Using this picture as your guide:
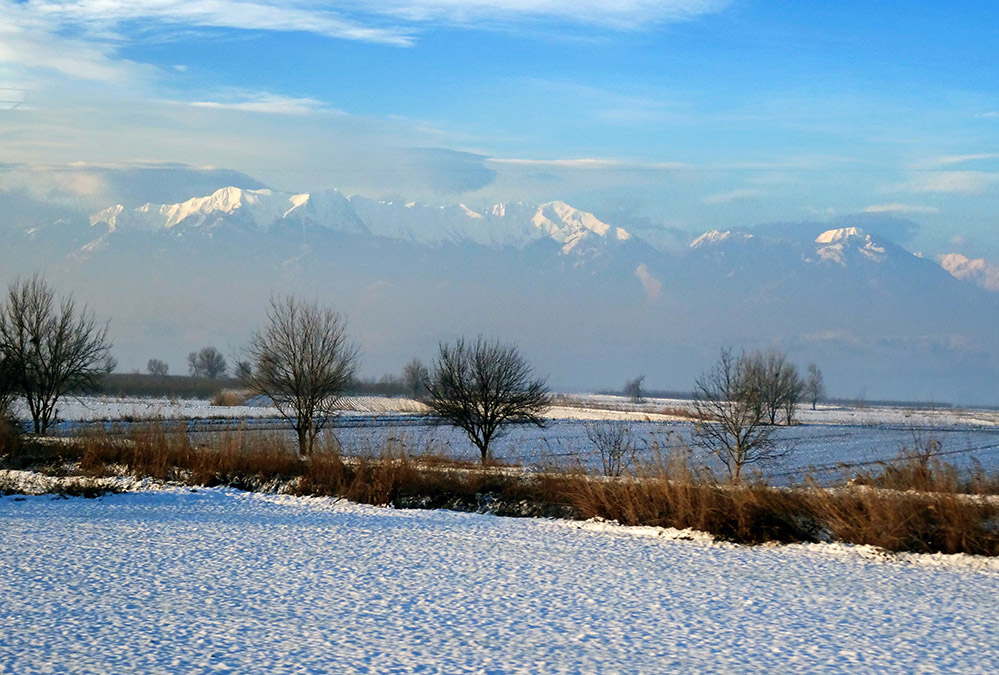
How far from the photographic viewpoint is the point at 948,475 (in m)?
13.6

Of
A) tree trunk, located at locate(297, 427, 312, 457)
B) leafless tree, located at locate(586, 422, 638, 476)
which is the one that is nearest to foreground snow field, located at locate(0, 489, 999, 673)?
leafless tree, located at locate(586, 422, 638, 476)

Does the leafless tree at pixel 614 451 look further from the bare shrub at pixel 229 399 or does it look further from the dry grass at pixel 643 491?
the bare shrub at pixel 229 399

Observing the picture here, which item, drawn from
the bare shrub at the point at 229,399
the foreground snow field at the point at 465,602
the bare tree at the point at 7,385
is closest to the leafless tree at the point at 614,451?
the foreground snow field at the point at 465,602

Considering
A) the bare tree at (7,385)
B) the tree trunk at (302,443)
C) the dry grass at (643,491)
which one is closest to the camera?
the dry grass at (643,491)

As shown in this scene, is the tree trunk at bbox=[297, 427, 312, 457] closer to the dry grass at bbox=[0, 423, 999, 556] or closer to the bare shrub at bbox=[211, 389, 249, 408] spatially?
the dry grass at bbox=[0, 423, 999, 556]

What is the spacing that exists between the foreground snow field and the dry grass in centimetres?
62

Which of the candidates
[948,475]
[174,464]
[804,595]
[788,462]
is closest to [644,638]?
[804,595]

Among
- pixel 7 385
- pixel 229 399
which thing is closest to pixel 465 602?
pixel 7 385

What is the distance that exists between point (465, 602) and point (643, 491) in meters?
6.23

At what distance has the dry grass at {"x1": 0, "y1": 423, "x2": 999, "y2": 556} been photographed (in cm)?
1274

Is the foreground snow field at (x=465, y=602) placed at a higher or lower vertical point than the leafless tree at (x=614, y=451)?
lower

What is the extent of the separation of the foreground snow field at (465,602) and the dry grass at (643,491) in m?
0.62

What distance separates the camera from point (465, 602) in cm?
954

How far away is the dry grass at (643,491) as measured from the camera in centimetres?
1274
